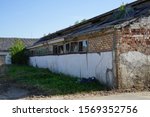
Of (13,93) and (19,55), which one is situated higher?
(19,55)

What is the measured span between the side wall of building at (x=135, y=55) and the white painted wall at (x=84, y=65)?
2.22 ft

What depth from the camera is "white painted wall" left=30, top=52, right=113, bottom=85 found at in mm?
14875

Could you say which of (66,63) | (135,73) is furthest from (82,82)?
(66,63)

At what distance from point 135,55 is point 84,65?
162 inches

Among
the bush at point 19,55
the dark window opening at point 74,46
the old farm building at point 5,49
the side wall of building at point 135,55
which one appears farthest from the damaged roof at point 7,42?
the side wall of building at point 135,55

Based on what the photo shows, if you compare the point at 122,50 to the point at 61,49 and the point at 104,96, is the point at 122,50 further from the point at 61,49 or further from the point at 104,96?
the point at 61,49

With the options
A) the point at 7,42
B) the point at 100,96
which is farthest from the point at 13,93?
the point at 7,42

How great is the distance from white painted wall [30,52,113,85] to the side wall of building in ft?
2.22

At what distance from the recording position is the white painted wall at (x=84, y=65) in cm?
1488

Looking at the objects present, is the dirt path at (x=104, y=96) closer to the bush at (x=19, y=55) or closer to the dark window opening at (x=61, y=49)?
the dark window opening at (x=61, y=49)

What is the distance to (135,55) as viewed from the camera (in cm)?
1396

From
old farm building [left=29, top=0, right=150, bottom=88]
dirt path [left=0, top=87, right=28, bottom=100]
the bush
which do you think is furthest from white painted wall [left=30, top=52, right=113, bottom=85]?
the bush

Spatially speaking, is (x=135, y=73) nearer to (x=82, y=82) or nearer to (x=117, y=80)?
(x=117, y=80)

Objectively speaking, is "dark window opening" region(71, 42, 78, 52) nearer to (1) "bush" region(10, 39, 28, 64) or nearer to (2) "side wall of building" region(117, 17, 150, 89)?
(2) "side wall of building" region(117, 17, 150, 89)
